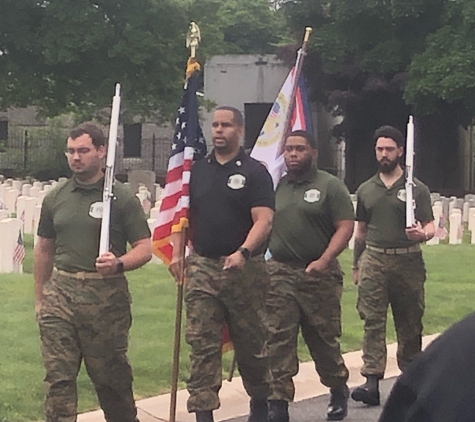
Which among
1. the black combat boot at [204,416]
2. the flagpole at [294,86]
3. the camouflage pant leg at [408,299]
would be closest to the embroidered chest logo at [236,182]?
the black combat boot at [204,416]

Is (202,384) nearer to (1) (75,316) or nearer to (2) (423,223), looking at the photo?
(1) (75,316)

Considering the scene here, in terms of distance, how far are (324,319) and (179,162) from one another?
1437mm

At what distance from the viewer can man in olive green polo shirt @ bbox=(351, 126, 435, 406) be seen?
7.53m

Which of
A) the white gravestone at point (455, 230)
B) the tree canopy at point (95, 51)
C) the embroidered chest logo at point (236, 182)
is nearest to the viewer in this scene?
the embroidered chest logo at point (236, 182)

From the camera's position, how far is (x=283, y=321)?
694 centimetres

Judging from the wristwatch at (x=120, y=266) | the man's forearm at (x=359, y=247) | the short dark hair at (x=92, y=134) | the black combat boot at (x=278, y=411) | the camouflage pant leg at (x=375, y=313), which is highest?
the short dark hair at (x=92, y=134)

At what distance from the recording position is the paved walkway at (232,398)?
23.5ft

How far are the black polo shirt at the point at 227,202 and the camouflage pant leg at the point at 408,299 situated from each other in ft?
4.92

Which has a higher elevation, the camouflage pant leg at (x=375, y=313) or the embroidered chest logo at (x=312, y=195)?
the embroidered chest logo at (x=312, y=195)

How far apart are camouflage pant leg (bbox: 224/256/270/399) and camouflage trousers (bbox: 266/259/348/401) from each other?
0.22 m

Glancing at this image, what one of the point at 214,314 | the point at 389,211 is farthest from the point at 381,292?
the point at 214,314

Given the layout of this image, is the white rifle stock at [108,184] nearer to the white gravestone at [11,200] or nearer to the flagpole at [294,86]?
the flagpole at [294,86]

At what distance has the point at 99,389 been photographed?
5824mm

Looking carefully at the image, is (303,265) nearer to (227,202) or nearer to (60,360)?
(227,202)
